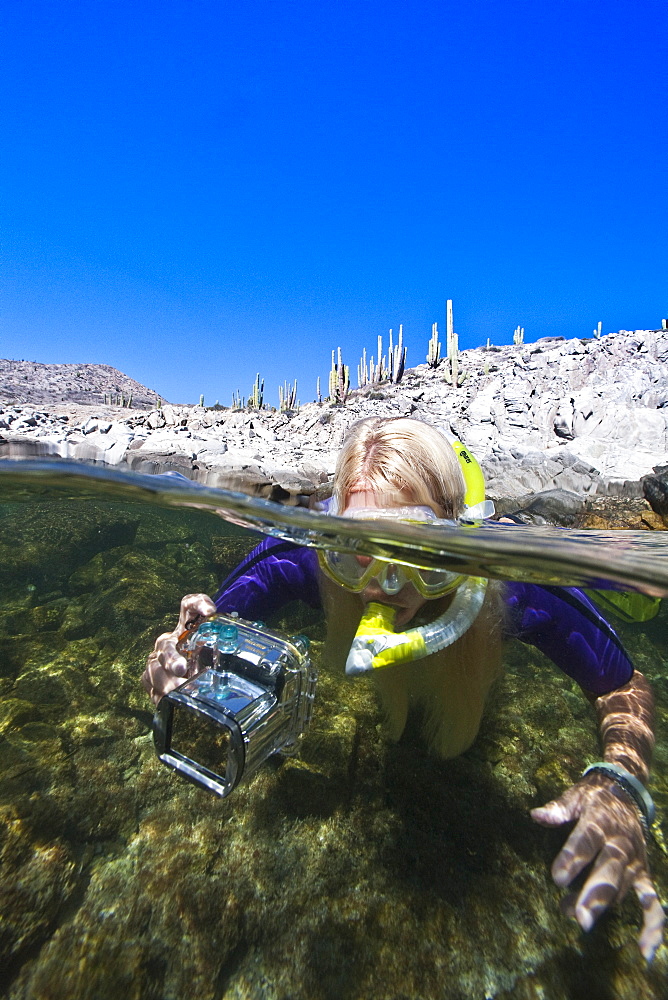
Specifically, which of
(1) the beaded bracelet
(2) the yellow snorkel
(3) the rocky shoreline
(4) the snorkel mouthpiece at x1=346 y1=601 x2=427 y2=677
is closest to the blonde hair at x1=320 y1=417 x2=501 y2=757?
(2) the yellow snorkel

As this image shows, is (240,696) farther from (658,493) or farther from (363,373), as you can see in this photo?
(363,373)

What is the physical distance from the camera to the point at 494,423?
2298 centimetres

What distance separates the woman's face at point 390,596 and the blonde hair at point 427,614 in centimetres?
3

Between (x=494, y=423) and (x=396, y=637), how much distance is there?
22693mm

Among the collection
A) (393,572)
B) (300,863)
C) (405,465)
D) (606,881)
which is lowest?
(300,863)

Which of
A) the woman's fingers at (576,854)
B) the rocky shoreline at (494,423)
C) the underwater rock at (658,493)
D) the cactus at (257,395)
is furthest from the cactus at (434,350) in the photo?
the woman's fingers at (576,854)

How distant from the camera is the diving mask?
2699 mm

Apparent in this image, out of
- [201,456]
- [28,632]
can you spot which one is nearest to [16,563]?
[28,632]

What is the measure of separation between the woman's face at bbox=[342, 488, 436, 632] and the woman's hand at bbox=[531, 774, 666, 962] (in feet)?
3.73

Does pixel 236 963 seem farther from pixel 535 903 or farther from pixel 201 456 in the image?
pixel 201 456

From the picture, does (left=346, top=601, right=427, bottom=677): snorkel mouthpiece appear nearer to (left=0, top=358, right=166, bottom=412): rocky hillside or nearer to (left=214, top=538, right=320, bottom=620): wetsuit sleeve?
(left=214, top=538, right=320, bottom=620): wetsuit sleeve

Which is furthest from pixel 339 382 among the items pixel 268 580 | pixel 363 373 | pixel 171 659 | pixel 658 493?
pixel 171 659

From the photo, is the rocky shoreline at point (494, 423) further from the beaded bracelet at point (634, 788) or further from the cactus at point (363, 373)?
the beaded bracelet at point (634, 788)

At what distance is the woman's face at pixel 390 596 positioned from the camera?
8.52 ft
